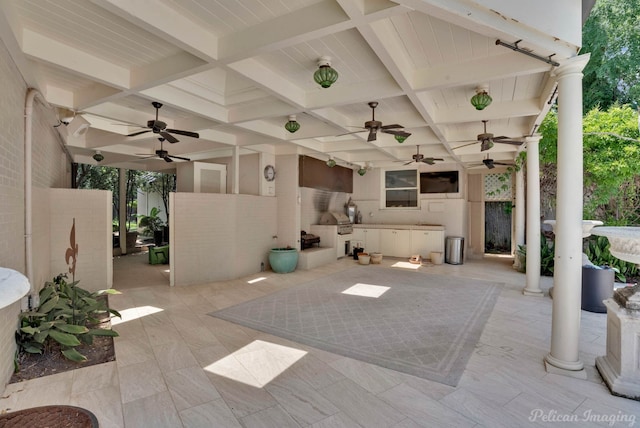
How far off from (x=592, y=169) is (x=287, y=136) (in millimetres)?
5772

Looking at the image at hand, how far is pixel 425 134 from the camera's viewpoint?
5914mm

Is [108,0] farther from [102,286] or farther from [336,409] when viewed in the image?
[102,286]

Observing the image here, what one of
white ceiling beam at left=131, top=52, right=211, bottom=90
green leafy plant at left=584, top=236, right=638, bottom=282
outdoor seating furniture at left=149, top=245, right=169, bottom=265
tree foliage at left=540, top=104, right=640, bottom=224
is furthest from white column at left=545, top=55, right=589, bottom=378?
outdoor seating furniture at left=149, top=245, right=169, bottom=265

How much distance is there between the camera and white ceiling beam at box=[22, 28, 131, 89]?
8.66 feet

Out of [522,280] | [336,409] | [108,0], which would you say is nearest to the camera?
[108,0]

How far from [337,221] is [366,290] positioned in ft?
11.0

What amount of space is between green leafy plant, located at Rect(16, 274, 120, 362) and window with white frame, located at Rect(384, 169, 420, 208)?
8144 millimetres

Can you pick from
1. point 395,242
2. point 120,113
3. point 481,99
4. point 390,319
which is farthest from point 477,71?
point 395,242

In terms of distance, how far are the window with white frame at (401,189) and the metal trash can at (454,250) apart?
169cm

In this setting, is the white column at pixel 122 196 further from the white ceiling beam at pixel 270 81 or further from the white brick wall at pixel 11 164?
the white ceiling beam at pixel 270 81

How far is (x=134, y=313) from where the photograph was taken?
4227 millimetres

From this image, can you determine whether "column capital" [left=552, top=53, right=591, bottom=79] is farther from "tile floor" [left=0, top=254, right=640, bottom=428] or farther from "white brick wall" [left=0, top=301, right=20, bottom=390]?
"white brick wall" [left=0, top=301, right=20, bottom=390]

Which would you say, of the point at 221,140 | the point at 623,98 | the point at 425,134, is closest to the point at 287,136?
the point at 221,140

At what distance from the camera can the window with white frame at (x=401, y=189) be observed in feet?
31.7
